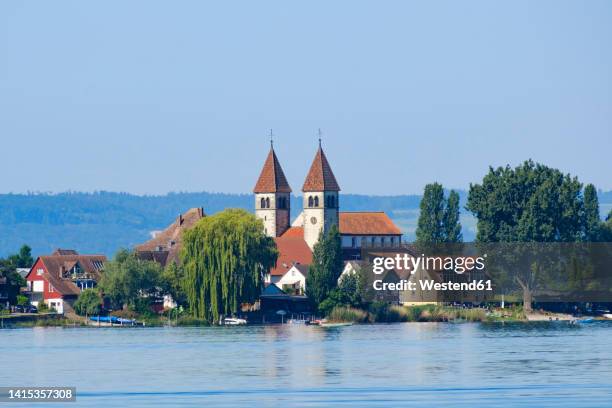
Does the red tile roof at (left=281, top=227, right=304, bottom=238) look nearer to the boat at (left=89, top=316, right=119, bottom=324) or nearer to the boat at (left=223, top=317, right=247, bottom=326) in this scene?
the boat at (left=89, top=316, right=119, bottom=324)

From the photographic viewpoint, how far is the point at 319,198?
504 ft

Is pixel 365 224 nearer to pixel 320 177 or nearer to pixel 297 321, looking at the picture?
pixel 320 177

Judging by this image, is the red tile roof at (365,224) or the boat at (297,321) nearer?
the boat at (297,321)

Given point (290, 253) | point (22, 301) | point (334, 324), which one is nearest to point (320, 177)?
point (290, 253)

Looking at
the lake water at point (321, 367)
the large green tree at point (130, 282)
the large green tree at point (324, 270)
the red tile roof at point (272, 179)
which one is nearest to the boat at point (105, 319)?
the large green tree at point (130, 282)

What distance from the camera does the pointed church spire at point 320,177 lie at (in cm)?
15375

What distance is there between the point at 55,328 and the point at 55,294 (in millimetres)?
16361

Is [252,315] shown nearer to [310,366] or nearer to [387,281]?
[387,281]

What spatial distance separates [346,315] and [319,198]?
44546 millimetres

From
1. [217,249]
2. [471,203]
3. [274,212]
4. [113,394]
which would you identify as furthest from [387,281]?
[113,394]

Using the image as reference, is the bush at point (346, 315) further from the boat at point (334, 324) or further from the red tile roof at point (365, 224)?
the red tile roof at point (365, 224)

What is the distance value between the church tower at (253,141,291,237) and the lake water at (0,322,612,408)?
59.5 metres

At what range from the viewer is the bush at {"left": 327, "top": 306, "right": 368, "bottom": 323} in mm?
109438

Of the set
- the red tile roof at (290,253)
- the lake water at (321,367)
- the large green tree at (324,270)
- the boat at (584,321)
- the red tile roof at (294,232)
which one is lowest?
the lake water at (321,367)
